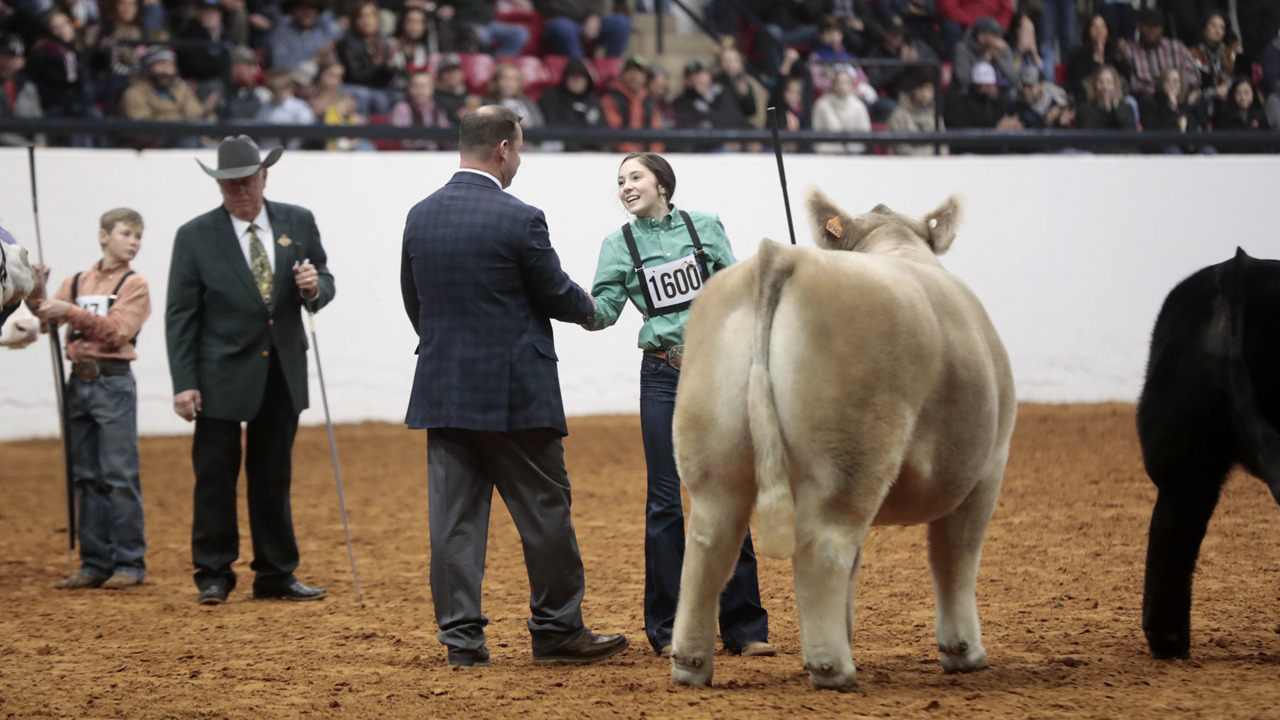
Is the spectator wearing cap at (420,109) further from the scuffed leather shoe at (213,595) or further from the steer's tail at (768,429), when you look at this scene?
the steer's tail at (768,429)

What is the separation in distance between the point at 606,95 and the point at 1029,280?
13.6ft

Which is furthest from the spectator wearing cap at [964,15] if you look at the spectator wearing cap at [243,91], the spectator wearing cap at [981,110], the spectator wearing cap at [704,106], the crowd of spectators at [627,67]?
the spectator wearing cap at [243,91]

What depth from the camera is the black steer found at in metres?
3.51

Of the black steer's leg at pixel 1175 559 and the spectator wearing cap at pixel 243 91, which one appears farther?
the spectator wearing cap at pixel 243 91

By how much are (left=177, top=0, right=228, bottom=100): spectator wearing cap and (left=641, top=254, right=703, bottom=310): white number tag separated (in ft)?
24.6

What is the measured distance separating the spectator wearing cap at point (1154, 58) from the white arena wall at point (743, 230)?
0.92 meters

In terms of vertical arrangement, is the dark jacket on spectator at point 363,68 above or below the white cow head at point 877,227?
above

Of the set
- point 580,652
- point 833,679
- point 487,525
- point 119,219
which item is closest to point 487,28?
point 119,219

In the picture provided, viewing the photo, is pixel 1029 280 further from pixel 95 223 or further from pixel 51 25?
pixel 51 25

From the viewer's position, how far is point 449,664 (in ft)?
13.1

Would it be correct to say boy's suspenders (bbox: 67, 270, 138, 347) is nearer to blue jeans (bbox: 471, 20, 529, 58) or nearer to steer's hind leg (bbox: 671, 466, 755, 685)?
steer's hind leg (bbox: 671, 466, 755, 685)

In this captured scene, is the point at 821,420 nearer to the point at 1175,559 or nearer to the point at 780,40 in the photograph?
the point at 1175,559

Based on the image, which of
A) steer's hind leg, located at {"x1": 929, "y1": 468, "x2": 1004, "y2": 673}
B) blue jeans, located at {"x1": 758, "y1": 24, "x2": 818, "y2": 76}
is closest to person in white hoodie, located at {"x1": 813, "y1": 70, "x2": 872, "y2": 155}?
blue jeans, located at {"x1": 758, "y1": 24, "x2": 818, "y2": 76}

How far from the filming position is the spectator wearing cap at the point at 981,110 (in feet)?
37.1
